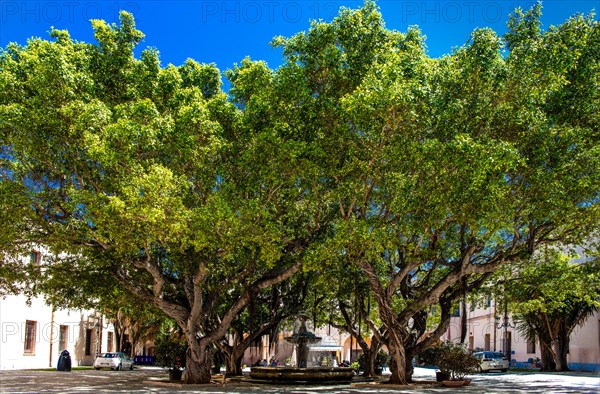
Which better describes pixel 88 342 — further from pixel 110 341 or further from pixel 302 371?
pixel 302 371

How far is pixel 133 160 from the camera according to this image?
747 inches

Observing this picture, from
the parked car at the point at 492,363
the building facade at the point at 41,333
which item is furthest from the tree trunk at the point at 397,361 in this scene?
the parked car at the point at 492,363

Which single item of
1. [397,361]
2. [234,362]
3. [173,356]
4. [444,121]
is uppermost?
[444,121]

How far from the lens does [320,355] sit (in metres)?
27.2

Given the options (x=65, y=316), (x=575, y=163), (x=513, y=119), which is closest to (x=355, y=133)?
(x=513, y=119)

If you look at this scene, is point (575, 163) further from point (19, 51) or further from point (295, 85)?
point (19, 51)

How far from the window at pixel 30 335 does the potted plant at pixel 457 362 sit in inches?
864


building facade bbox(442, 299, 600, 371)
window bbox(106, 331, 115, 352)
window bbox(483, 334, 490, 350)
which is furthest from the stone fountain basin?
window bbox(483, 334, 490, 350)

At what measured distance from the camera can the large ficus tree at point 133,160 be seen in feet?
61.1

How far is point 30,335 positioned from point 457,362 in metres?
23.1

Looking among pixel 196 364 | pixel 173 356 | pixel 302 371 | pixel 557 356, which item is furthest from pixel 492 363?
pixel 196 364

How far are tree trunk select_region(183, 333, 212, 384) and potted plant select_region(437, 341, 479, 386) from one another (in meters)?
9.01

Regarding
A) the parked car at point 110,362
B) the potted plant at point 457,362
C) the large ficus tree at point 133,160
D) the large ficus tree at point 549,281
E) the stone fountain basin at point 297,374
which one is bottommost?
the parked car at point 110,362

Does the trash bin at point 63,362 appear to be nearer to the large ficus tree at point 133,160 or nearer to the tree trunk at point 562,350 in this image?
the large ficus tree at point 133,160
